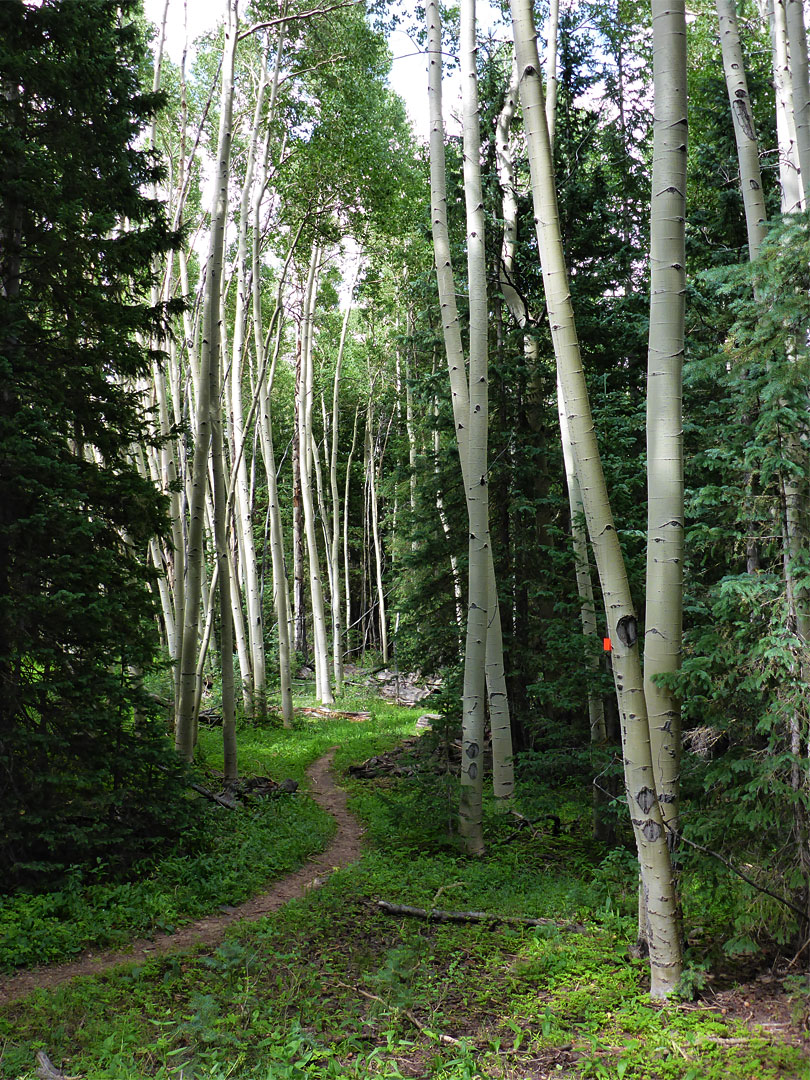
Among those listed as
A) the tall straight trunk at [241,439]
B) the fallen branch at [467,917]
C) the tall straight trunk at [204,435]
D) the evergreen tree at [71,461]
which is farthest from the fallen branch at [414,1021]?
the tall straight trunk at [241,439]

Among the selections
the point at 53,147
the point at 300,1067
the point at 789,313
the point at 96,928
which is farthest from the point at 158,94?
the point at 300,1067

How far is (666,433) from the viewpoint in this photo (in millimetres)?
3977

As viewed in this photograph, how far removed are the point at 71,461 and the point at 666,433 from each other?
17.4 ft

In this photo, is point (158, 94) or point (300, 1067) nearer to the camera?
point (300, 1067)

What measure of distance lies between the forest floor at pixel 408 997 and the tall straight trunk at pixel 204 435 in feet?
9.11

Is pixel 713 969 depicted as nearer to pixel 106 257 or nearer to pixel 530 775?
pixel 530 775

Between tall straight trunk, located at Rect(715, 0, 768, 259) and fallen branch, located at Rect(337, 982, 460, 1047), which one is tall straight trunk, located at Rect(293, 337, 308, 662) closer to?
tall straight trunk, located at Rect(715, 0, 768, 259)

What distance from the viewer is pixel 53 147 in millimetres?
6828

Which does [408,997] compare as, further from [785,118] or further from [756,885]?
→ [785,118]

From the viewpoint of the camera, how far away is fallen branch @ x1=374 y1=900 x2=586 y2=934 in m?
5.26

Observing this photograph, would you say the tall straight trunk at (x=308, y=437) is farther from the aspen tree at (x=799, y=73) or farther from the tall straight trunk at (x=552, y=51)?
the aspen tree at (x=799, y=73)

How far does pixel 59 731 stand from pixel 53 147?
18.1 ft

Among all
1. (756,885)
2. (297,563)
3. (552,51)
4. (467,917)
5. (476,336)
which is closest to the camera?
(756,885)

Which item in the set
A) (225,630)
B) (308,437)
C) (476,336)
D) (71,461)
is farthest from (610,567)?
(308,437)
